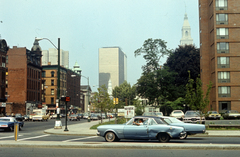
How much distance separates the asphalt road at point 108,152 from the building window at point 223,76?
50.4 m

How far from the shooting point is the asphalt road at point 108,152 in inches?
476

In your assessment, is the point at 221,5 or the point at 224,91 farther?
the point at 221,5

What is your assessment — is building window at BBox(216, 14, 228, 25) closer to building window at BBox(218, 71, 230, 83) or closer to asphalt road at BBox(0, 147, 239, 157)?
building window at BBox(218, 71, 230, 83)

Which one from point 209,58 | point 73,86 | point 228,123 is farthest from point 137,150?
point 73,86

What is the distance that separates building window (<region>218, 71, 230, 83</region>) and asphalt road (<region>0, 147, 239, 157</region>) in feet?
165

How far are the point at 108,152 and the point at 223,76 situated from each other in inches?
2067

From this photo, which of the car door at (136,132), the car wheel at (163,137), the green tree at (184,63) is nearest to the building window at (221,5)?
the green tree at (184,63)

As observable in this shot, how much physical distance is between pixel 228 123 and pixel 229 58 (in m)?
35.6

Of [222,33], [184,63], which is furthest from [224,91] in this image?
[184,63]

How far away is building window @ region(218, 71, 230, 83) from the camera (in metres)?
60.8

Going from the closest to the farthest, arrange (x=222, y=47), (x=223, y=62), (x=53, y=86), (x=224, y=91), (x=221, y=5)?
(x=224, y=91) → (x=223, y=62) → (x=222, y=47) → (x=221, y=5) → (x=53, y=86)

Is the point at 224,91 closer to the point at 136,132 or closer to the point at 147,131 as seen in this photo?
the point at 147,131

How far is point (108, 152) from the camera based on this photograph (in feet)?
42.1

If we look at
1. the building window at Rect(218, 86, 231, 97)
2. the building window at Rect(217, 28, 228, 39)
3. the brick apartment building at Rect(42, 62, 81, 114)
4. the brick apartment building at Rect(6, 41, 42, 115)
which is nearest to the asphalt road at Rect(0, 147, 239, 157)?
the building window at Rect(218, 86, 231, 97)
